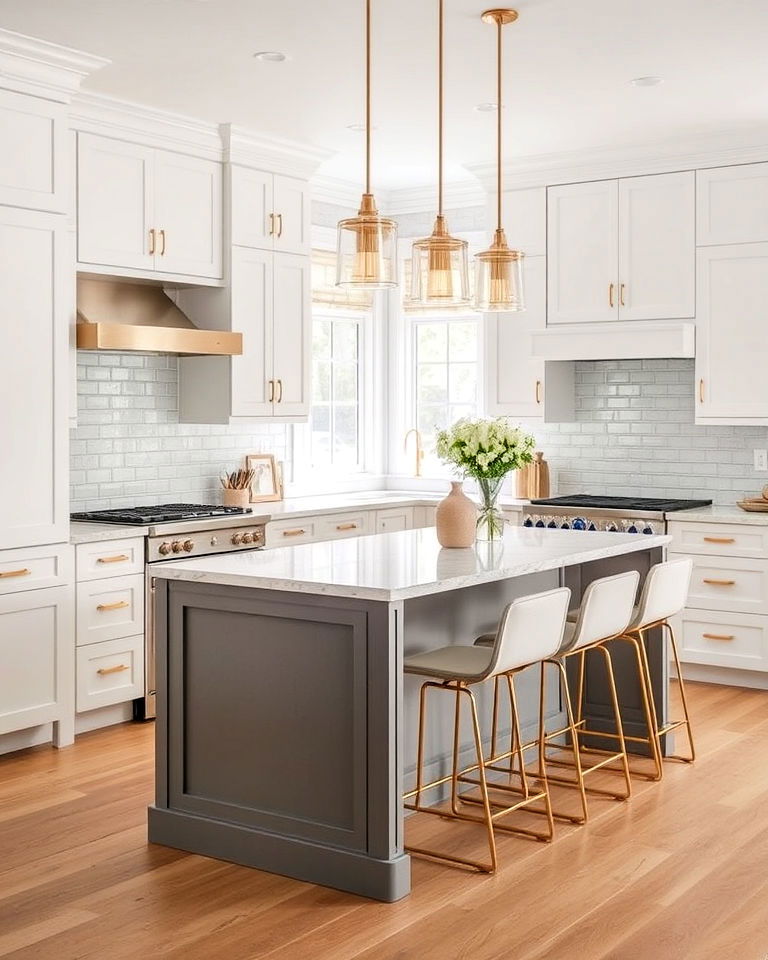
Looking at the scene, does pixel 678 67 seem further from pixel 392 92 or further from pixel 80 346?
pixel 80 346

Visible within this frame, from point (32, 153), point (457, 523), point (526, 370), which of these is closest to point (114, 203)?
point (32, 153)

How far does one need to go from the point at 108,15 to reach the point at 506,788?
3103 millimetres

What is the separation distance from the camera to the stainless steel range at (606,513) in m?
6.34

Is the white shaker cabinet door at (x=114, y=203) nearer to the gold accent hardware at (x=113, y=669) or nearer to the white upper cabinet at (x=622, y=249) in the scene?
the gold accent hardware at (x=113, y=669)

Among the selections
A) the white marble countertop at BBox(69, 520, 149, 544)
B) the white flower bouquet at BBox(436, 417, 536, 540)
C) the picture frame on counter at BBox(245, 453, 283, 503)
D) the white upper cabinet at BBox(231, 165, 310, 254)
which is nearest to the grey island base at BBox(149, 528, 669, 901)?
the white flower bouquet at BBox(436, 417, 536, 540)

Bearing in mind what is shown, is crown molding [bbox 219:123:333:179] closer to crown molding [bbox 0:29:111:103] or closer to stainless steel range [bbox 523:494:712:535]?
crown molding [bbox 0:29:111:103]

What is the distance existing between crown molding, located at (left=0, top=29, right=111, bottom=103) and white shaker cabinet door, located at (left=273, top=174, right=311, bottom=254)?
65.9 inches

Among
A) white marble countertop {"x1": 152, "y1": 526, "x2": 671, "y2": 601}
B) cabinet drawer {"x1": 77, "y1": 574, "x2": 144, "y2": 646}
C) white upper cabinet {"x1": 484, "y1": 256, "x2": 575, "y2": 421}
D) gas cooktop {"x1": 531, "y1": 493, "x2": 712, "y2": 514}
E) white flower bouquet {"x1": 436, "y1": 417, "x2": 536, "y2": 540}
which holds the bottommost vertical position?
cabinet drawer {"x1": 77, "y1": 574, "x2": 144, "y2": 646}

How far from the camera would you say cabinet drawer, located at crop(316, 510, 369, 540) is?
6.62 metres

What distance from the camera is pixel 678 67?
5.09 m

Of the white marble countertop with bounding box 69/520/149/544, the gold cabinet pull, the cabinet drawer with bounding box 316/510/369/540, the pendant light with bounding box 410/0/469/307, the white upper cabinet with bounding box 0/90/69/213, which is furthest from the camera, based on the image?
the cabinet drawer with bounding box 316/510/369/540

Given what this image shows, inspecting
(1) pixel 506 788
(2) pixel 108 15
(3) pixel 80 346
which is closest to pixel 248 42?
(2) pixel 108 15

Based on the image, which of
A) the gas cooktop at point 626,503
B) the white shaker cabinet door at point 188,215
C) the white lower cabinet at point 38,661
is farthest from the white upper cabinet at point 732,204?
the white lower cabinet at point 38,661

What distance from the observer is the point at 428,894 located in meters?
3.57
